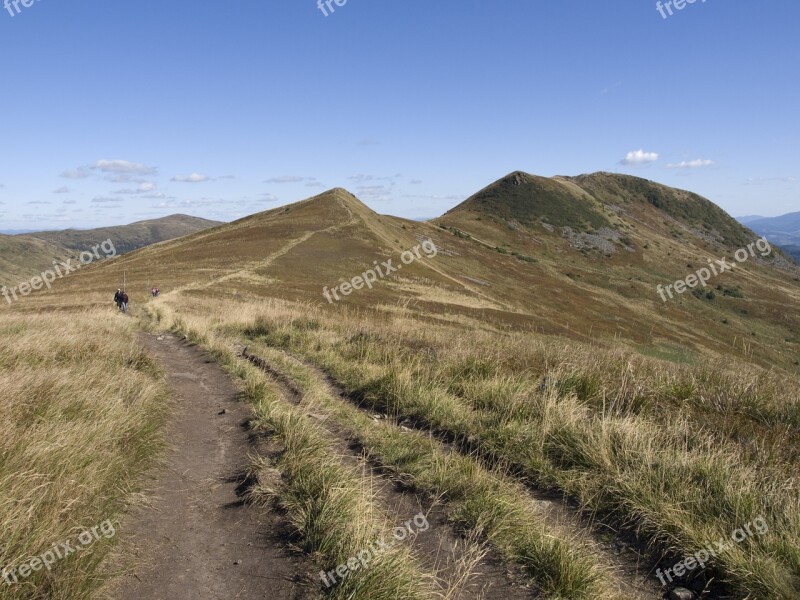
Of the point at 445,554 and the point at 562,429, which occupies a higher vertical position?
the point at 562,429

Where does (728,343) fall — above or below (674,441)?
below

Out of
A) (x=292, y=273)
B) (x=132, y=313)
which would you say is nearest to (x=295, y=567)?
(x=132, y=313)

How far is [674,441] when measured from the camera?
581 centimetres

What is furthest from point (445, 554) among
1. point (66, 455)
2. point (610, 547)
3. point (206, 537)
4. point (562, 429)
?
point (66, 455)

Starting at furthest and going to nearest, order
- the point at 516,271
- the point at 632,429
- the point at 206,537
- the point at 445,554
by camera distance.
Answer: the point at 516,271, the point at 632,429, the point at 206,537, the point at 445,554

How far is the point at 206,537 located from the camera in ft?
13.4

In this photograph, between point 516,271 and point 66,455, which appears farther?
point 516,271

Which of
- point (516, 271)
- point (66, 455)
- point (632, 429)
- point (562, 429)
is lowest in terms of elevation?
point (516, 271)

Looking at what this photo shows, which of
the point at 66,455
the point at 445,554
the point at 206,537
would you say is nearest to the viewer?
the point at 445,554

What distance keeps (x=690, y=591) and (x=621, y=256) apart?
4428 inches

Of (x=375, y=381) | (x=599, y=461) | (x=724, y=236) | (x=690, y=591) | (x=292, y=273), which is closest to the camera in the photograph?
(x=690, y=591)

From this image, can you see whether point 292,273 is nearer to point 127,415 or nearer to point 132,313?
point 132,313

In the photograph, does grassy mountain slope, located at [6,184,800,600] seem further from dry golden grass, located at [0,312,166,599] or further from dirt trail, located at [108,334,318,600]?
dry golden grass, located at [0,312,166,599]

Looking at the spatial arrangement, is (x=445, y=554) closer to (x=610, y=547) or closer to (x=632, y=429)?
(x=610, y=547)
